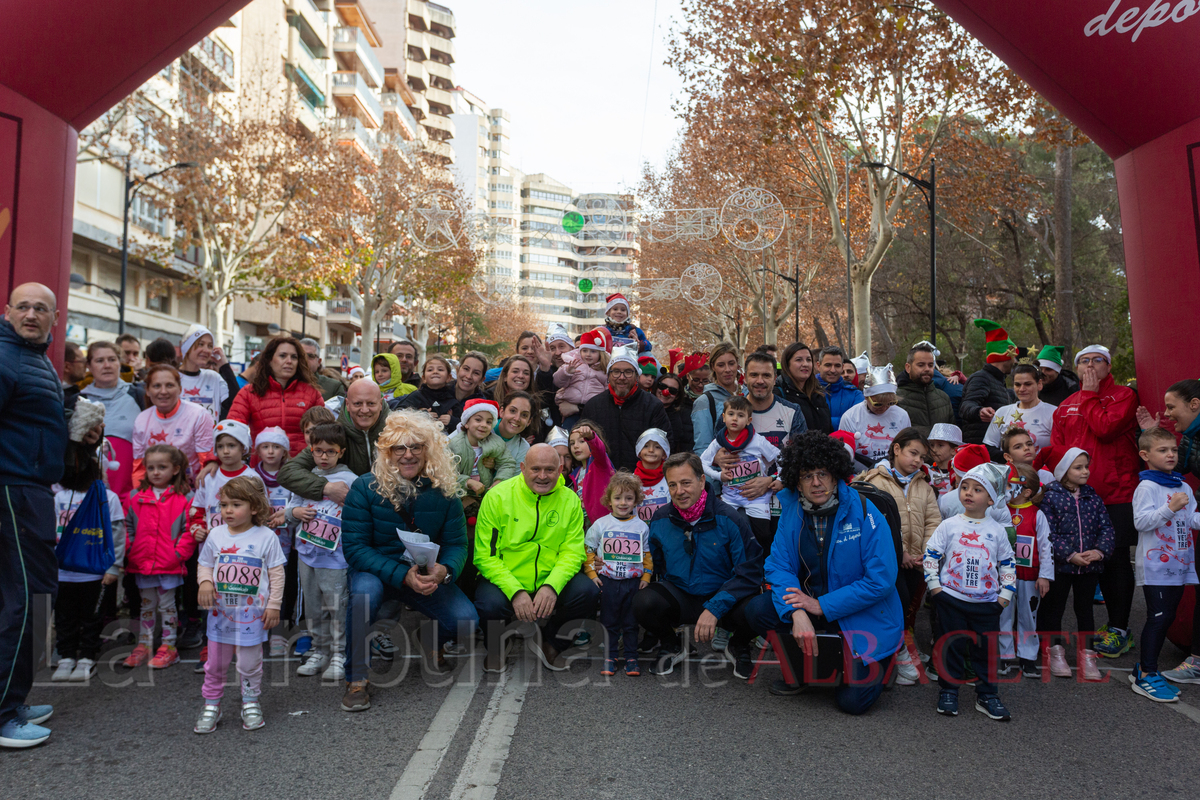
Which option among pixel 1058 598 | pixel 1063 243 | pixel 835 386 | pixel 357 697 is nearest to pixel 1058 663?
pixel 1058 598

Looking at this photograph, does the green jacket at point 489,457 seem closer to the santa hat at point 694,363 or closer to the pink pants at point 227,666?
the pink pants at point 227,666

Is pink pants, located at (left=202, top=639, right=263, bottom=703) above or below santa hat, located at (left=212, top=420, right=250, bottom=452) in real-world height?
below

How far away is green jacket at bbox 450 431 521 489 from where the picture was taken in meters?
6.85

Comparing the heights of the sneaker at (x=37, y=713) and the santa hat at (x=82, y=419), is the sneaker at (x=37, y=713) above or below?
below

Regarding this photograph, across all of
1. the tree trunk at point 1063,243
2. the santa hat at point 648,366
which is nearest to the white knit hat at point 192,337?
the santa hat at point 648,366

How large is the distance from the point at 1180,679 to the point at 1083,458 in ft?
4.73

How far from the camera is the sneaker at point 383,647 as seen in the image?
6.09m

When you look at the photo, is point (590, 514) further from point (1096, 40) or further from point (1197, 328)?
point (1096, 40)

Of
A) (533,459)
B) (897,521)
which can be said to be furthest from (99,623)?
(897,521)

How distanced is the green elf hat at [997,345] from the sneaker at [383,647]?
6.22m

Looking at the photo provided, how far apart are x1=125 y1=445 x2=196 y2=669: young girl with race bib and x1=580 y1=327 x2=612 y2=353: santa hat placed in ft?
12.3

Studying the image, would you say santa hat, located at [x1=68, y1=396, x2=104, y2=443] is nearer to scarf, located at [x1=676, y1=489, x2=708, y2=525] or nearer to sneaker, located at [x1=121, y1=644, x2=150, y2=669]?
sneaker, located at [x1=121, y1=644, x2=150, y2=669]

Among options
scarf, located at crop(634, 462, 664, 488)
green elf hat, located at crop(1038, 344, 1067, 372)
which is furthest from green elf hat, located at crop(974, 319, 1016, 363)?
scarf, located at crop(634, 462, 664, 488)

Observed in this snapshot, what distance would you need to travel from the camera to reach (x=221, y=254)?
30391 mm
